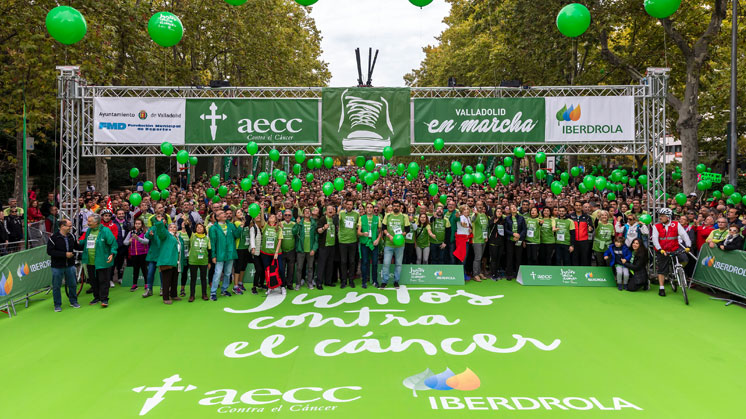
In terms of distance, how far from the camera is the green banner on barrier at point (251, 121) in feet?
36.9

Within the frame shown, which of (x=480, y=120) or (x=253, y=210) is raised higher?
(x=480, y=120)

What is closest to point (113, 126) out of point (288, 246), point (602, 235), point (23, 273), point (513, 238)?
point (23, 273)

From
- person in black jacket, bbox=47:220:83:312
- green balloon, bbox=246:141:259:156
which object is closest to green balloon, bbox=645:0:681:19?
green balloon, bbox=246:141:259:156

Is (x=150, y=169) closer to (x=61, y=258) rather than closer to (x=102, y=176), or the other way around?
(x=102, y=176)

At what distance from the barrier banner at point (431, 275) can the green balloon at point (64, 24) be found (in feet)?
24.6

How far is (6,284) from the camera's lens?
8188mm

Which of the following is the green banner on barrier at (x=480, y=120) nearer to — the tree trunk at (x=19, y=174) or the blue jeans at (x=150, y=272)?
the blue jeans at (x=150, y=272)

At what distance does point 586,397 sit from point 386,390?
2116 mm

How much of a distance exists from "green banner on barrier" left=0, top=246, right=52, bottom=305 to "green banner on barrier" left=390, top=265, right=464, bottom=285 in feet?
23.1

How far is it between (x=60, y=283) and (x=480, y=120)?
370 inches

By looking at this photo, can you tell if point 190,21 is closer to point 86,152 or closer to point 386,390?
point 86,152

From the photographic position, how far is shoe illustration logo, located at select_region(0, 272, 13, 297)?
317 inches

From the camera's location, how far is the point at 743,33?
1723cm

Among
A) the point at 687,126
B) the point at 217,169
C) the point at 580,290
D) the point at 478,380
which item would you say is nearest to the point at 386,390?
the point at 478,380
